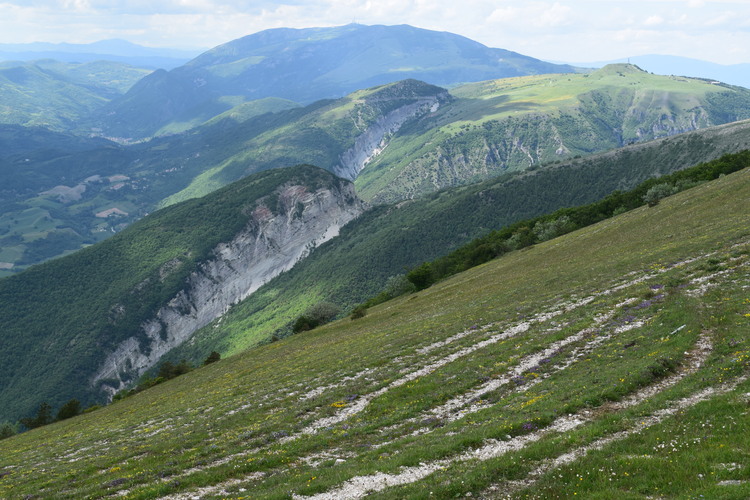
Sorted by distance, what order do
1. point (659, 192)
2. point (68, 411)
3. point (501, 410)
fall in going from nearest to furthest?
point (501, 410) < point (68, 411) < point (659, 192)

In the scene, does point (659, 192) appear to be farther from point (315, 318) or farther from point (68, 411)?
point (68, 411)

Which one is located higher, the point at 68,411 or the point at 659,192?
the point at 659,192

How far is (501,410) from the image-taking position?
2397cm

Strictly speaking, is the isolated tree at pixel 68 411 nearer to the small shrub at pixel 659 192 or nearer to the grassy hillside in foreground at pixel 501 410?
the grassy hillside in foreground at pixel 501 410

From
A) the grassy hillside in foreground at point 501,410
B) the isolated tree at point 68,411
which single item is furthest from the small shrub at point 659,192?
the isolated tree at point 68,411

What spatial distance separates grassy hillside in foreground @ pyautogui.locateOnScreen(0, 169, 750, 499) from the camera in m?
15.9

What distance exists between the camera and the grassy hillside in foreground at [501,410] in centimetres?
1595

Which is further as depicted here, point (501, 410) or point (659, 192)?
point (659, 192)

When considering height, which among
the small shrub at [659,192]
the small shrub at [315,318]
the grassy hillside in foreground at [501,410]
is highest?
the small shrub at [659,192]

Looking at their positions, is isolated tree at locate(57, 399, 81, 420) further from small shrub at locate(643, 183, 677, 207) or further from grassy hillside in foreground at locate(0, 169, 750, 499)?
small shrub at locate(643, 183, 677, 207)

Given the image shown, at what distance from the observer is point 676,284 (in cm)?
3719

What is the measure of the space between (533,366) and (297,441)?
1595 cm

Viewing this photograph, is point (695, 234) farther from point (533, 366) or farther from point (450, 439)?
point (450, 439)

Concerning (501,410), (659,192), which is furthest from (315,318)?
(501,410)
